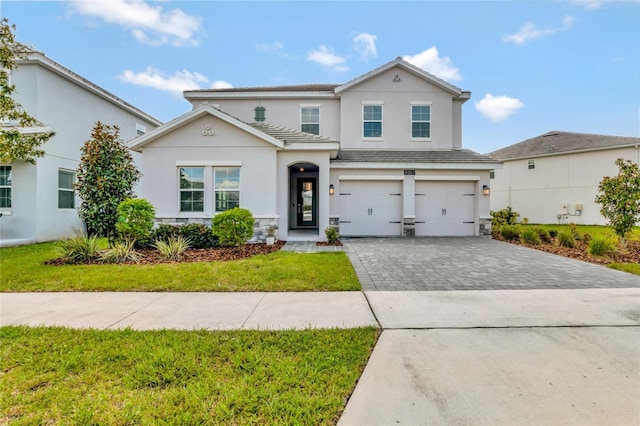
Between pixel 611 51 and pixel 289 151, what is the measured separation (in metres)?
11.7

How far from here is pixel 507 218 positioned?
1672 cm

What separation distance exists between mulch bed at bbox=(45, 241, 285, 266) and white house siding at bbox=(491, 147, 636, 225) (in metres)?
19.3

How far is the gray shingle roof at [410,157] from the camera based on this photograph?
41.3 ft

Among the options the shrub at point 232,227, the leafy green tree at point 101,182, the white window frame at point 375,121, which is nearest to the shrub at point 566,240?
the white window frame at point 375,121

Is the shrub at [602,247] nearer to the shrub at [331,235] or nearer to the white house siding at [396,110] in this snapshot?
the white house siding at [396,110]

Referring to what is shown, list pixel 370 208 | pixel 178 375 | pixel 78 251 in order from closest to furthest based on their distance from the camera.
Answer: pixel 178 375 < pixel 78 251 < pixel 370 208

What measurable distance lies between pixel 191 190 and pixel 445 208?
35.2 feet

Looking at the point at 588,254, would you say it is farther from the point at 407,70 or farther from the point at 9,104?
the point at 9,104

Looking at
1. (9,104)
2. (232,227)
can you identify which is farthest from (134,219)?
(9,104)

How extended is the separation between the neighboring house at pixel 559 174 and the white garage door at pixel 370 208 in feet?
44.4

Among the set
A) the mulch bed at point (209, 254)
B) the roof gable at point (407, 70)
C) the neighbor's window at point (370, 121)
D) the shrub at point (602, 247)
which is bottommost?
the mulch bed at point (209, 254)

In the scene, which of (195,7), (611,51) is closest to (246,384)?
(195,7)

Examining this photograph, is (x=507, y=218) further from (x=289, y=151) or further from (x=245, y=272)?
(x=245, y=272)

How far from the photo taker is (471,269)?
6.97 meters
